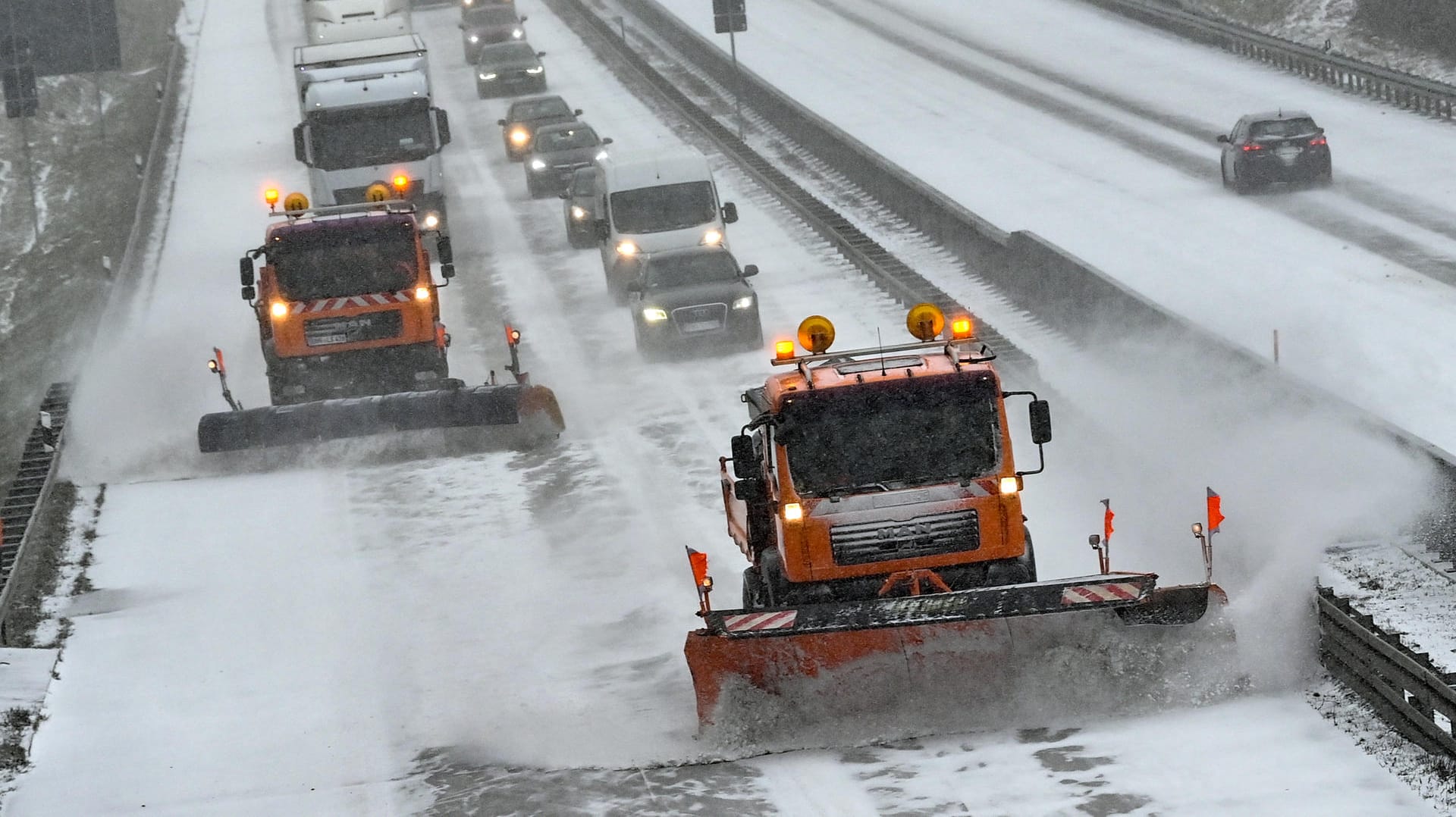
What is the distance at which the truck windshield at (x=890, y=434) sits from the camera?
11.4m

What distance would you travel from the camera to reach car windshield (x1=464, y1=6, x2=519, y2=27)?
51.1 meters

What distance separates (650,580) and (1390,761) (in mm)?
6584

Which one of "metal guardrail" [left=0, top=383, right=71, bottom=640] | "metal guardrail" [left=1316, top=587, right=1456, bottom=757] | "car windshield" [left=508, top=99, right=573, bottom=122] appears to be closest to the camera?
"metal guardrail" [left=1316, top=587, right=1456, bottom=757]

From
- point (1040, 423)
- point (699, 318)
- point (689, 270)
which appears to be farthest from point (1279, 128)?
point (1040, 423)

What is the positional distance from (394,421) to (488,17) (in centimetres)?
3317

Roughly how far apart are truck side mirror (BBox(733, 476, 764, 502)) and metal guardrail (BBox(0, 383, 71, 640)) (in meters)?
6.47

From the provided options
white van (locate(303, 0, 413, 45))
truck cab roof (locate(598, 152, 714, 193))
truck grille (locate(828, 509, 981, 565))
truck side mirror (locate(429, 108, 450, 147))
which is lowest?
truck grille (locate(828, 509, 981, 565))

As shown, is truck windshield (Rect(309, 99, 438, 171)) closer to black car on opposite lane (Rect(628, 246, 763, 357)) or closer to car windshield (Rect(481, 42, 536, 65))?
black car on opposite lane (Rect(628, 246, 763, 357))

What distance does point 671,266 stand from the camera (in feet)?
80.4

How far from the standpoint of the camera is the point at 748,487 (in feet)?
38.7

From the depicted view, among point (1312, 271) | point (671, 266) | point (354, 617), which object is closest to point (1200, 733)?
point (354, 617)

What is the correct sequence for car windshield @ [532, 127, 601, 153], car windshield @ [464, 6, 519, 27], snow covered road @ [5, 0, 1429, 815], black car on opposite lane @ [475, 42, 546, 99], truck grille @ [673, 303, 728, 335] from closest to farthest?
snow covered road @ [5, 0, 1429, 815], truck grille @ [673, 303, 728, 335], car windshield @ [532, 127, 601, 153], black car on opposite lane @ [475, 42, 546, 99], car windshield @ [464, 6, 519, 27]

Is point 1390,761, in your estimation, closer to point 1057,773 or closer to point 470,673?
point 1057,773

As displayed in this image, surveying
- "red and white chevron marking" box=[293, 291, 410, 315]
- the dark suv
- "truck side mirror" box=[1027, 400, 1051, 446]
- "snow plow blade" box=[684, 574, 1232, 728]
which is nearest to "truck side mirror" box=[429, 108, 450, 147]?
"red and white chevron marking" box=[293, 291, 410, 315]
